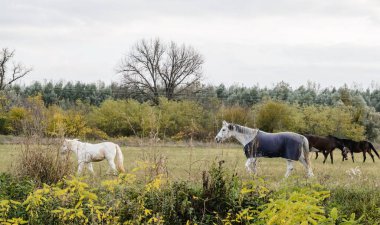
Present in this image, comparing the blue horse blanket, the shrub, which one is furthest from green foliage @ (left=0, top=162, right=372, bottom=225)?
the blue horse blanket

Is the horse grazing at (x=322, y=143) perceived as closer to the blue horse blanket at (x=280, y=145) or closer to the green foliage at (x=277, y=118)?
the blue horse blanket at (x=280, y=145)

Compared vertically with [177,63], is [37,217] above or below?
below

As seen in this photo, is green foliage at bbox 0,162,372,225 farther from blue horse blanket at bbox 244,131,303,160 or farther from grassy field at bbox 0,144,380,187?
blue horse blanket at bbox 244,131,303,160

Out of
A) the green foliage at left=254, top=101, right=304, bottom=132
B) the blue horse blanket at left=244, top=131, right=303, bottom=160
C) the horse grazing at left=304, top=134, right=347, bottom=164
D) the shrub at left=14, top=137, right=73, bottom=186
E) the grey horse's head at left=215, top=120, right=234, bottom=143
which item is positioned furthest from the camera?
the green foliage at left=254, top=101, right=304, bottom=132

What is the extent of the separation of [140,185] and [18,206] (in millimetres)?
1383

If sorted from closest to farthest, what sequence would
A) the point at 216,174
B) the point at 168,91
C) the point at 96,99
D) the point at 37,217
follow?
1. the point at 37,217
2. the point at 216,174
3. the point at 168,91
4. the point at 96,99

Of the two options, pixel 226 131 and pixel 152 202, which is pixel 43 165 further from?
pixel 226 131

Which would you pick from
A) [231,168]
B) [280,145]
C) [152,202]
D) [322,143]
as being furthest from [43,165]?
[322,143]

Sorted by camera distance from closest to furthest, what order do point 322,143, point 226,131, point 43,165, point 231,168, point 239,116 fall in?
point 43,165 → point 231,168 → point 226,131 → point 322,143 → point 239,116

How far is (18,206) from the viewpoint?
5508 mm

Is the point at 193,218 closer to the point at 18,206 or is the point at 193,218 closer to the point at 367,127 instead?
the point at 18,206

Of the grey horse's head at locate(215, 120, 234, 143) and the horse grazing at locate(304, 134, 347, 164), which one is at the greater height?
the grey horse's head at locate(215, 120, 234, 143)

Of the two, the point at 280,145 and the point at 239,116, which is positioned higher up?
the point at 239,116

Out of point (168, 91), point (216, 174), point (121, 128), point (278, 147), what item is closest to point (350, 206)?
point (216, 174)
